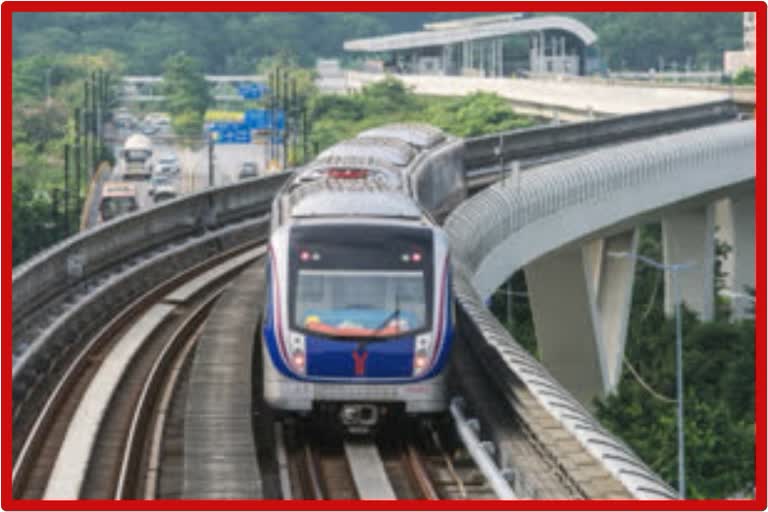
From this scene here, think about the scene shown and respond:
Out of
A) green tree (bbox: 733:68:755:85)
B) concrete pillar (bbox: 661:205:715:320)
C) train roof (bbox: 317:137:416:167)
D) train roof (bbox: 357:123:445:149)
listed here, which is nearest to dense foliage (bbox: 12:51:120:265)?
concrete pillar (bbox: 661:205:715:320)

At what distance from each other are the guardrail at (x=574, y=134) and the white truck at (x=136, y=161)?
3059 cm

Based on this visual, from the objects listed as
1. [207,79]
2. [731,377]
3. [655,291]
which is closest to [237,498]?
[731,377]

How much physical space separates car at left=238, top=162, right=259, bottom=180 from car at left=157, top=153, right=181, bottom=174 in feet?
12.2

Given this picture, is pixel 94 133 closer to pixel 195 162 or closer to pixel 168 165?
pixel 168 165

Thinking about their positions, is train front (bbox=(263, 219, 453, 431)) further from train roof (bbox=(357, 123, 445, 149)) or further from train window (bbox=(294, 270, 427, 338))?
train roof (bbox=(357, 123, 445, 149))

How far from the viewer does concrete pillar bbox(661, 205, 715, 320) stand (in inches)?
3196

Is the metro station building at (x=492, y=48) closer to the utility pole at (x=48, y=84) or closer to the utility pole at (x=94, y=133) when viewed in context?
the utility pole at (x=48, y=84)

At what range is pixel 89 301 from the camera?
34062 millimetres

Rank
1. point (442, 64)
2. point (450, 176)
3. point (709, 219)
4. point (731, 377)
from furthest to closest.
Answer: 1. point (442, 64)
2. point (709, 219)
3. point (731, 377)
4. point (450, 176)

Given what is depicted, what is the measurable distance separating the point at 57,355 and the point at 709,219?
53908 millimetres

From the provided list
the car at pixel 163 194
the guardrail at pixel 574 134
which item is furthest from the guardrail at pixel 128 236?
the car at pixel 163 194

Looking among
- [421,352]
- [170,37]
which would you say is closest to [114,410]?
[421,352]

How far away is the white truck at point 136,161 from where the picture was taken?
367ft

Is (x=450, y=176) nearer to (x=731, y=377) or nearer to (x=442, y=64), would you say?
(x=731, y=377)
